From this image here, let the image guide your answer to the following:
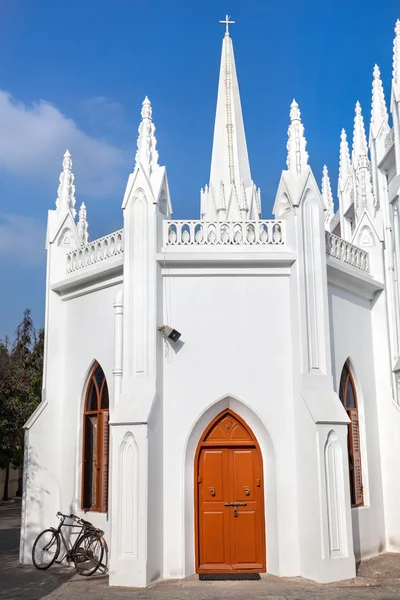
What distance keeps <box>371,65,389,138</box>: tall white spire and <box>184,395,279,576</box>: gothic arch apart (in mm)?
8319

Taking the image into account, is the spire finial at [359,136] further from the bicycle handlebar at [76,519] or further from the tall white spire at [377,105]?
the bicycle handlebar at [76,519]

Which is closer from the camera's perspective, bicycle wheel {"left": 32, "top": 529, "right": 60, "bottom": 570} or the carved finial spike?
bicycle wheel {"left": 32, "top": 529, "right": 60, "bottom": 570}

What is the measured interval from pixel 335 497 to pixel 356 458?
2.33 m

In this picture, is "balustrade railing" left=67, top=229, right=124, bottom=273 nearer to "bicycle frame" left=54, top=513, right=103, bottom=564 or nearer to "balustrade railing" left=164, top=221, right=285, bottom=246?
"balustrade railing" left=164, top=221, right=285, bottom=246

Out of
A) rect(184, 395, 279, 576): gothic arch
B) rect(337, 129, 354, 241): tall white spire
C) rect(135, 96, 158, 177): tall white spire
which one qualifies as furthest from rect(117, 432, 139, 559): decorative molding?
rect(337, 129, 354, 241): tall white spire

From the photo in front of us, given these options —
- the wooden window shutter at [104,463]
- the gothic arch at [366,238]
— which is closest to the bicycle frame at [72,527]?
the wooden window shutter at [104,463]

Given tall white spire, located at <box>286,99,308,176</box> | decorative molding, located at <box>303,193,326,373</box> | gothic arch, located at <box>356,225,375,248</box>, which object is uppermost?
tall white spire, located at <box>286,99,308,176</box>

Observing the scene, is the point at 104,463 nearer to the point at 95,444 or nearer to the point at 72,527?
the point at 95,444

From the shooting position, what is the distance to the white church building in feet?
34.3

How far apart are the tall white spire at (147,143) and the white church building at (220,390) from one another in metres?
0.04

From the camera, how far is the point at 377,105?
52.6ft

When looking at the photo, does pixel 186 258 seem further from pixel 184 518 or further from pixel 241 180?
pixel 241 180

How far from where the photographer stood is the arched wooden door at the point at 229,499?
10789 millimetres

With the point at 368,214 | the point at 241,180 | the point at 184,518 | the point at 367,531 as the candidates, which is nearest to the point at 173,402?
the point at 184,518
